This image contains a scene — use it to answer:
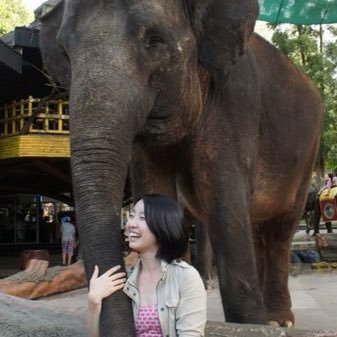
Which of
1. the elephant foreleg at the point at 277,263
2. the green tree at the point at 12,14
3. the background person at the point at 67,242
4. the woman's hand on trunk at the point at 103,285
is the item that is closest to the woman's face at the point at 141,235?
the woman's hand on trunk at the point at 103,285

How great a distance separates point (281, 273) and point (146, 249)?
2.98 meters

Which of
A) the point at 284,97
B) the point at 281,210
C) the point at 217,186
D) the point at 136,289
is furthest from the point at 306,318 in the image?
the point at 136,289

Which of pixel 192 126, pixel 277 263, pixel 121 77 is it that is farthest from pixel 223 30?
pixel 277 263

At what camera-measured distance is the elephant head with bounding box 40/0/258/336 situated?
2.44m

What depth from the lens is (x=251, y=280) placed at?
352cm

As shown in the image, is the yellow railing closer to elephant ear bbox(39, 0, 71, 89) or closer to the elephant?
the elephant

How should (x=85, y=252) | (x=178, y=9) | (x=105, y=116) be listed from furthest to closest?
1. (x=178, y=9)
2. (x=105, y=116)
3. (x=85, y=252)

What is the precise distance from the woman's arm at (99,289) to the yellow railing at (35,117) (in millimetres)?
8909

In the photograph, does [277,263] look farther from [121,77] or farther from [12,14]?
[12,14]

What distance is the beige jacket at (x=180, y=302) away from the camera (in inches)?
85.7

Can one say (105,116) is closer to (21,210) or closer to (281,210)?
(281,210)

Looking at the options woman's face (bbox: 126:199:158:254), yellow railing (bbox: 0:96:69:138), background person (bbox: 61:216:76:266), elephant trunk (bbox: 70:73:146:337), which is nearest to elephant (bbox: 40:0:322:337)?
elephant trunk (bbox: 70:73:146:337)

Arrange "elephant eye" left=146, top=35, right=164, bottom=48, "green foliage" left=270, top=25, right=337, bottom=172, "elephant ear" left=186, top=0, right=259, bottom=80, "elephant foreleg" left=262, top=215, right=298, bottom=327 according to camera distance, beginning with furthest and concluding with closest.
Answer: "green foliage" left=270, top=25, right=337, bottom=172 → "elephant foreleg" left=262, top=215, right=298, bottom=327 → "elephant ear" left=186, top=0, right=259, bottom=80 → "elephant eye" left=146, top=35, right=164, bottom=48

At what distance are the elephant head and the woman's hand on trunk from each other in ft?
0.09
